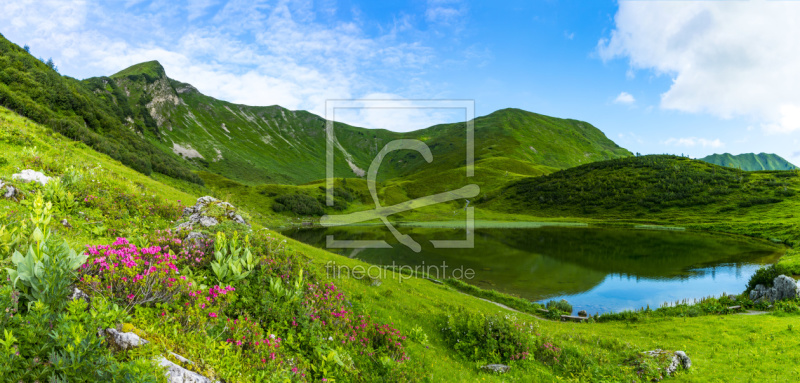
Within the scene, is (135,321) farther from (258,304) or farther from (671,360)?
(671,360)

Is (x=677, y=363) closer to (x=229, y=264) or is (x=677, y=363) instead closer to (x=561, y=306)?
(x=561, y=306)

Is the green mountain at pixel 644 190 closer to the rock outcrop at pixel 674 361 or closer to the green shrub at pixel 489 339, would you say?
the rock outcrop at pixel 674 361

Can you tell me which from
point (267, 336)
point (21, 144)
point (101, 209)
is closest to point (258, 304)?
point (267, 336)

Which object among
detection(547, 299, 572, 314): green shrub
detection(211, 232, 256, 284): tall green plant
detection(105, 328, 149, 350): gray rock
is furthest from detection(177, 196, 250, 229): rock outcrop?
detection(547, 299, 572, 314): green shrub

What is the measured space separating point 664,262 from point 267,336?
206 ft

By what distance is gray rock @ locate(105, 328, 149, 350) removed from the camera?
16.8 feet

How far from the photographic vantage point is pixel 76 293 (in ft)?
18.5

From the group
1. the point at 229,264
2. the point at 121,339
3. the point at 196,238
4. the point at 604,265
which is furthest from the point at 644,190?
the point at 121,339

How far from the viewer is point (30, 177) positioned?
11914 mm

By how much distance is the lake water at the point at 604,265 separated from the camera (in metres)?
35.2

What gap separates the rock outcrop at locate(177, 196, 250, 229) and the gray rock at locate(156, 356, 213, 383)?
789cm

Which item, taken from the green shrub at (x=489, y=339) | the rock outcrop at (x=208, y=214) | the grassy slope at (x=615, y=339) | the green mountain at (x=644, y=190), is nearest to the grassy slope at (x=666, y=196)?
the green mountain at (x=644, y=190)

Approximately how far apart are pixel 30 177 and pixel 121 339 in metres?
12.0

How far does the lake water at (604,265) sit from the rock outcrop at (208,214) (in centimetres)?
3079
